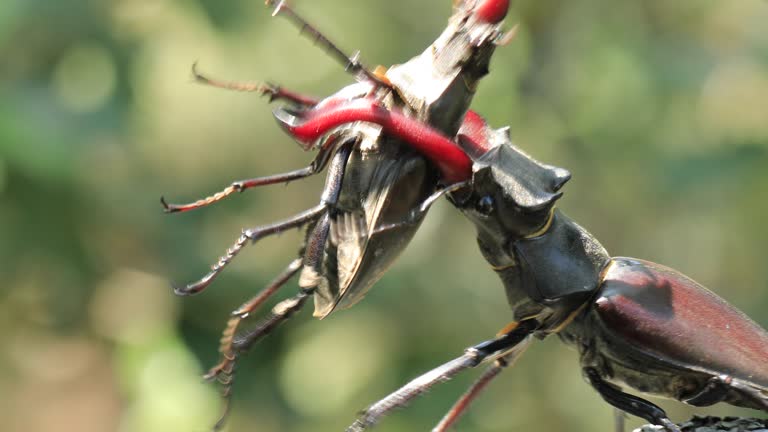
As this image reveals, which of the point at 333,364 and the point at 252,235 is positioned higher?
the point at 333,364

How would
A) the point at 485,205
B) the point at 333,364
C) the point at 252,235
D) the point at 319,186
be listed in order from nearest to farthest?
the point at 252,235 < the point at 485,205 < the point at 333,364 < the point at 319,186

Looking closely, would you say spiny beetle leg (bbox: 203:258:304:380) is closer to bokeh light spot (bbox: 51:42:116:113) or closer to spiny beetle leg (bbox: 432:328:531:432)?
spiny beetle leg (bbox: 432:328:531:432)

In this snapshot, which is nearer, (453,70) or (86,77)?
(453,70)

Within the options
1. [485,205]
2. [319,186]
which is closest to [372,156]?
[485,205]

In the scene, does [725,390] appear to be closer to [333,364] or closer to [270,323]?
[270,323]

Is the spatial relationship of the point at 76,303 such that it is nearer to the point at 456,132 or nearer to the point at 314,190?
the point at 314,190

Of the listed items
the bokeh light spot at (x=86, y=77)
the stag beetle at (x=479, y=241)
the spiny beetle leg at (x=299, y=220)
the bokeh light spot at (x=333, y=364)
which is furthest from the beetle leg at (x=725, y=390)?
the bokeh light spot at (x=86, y=77)
